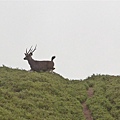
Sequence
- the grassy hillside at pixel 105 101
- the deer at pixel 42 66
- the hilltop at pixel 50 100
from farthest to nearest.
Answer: the deer at pixel 42 66 < the grassy hillside at pixel 105 101 < the hilltop at pixel 50 100

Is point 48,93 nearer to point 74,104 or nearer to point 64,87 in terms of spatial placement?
point 74,104

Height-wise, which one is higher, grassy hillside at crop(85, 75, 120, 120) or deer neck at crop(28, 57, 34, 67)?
deer neck at crop(28, 57, 34, 67)

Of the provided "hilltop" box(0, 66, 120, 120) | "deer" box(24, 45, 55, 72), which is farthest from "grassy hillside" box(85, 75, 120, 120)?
"deer" box(24, 45, 55, 72)

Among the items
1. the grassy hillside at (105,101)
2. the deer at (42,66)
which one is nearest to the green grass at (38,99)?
the grassy hillside at (105,101)

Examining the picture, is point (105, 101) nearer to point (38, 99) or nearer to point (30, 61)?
point (38, 99)

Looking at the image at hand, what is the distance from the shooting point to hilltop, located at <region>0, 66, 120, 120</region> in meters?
12.9

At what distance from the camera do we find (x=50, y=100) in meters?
15.2

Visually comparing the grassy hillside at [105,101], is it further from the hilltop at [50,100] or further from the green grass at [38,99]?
the green grass at [38,99]

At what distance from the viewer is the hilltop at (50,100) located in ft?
42.3

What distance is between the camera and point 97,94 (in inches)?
710

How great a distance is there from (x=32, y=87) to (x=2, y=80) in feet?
8.29

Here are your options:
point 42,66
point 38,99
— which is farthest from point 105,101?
point 42,66

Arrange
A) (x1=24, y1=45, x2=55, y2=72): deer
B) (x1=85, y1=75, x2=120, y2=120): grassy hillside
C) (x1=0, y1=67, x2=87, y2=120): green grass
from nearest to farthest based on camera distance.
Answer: (x1=0, y1=67, x2=87, y2=120): green grass → (x1=85, y1=75, x2=120, y2=120): grassy hillside → (x1=24, y1=45, x2=55, y2=72): deer

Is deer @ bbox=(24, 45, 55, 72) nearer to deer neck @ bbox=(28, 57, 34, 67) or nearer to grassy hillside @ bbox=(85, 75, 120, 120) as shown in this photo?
deer neck @ bbox=(28, 57, 34, 67)
